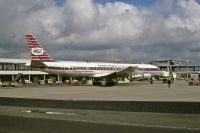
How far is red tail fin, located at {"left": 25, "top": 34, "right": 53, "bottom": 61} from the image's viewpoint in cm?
6864

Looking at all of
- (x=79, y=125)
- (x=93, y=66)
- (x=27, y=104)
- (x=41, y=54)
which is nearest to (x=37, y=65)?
(x=41, y=54)

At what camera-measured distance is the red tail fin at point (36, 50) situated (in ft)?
225

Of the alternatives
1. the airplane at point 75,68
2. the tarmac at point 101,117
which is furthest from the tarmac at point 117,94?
the airplane at point 75,68

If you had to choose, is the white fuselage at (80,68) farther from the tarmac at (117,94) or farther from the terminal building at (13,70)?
the terminal building at (13,70)

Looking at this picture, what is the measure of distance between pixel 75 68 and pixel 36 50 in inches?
324

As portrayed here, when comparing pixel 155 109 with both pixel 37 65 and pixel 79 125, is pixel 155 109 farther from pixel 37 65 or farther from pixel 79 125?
pixel 37 65

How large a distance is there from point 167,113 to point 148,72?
194ft

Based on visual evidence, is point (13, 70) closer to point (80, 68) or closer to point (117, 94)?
point (80, 68)

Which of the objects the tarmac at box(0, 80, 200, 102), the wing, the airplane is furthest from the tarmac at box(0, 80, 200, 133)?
the wing

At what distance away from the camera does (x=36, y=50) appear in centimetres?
6925

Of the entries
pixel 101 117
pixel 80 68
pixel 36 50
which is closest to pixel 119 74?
pixel 80 68

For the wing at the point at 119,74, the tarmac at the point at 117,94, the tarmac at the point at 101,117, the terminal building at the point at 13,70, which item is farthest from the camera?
the terminal building at the point at 13,70

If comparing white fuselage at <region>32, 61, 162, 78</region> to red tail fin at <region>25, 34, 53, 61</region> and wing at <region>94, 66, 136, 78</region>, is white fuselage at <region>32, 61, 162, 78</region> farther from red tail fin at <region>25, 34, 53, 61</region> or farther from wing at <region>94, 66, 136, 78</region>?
red tail fin at <region>25, 34, 53, 61</region>

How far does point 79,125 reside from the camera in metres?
15.0
